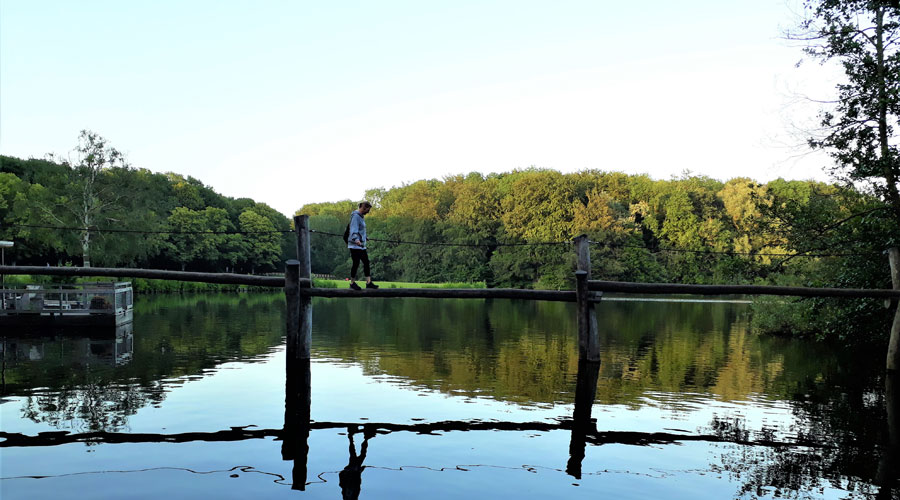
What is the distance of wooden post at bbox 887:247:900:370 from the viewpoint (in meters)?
15.5

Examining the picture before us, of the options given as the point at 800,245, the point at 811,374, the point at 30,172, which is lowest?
the point at 811,374

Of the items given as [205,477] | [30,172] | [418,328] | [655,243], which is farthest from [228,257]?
[205,477]

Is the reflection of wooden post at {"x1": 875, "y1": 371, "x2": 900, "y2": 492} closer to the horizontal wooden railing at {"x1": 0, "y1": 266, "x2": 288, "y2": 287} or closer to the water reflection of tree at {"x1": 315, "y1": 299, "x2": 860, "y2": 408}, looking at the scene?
the water reflection of tree at {"x1": 315, "y1": 299, "x2": 860, "y2": 408}

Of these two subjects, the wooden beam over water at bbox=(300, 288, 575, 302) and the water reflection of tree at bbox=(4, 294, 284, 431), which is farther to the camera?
the wooden beam over water at bbox=(300, 288, 575, 302)

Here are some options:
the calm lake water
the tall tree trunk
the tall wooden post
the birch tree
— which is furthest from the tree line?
the tall tree trunk

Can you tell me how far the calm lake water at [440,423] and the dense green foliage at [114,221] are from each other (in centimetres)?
2234

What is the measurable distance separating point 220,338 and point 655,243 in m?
59.9

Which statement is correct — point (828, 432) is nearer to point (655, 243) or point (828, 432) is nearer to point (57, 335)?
point (57, 335)

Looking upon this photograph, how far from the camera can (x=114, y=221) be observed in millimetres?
54688

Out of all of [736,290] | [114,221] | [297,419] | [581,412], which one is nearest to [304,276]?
[297,419]

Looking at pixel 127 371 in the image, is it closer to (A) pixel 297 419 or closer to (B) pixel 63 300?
(A) pixel 297 419

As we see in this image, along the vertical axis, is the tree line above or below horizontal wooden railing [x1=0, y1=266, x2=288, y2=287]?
above

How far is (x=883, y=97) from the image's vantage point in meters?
16.3

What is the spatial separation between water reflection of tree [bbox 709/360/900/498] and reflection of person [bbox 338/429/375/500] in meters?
4.04
